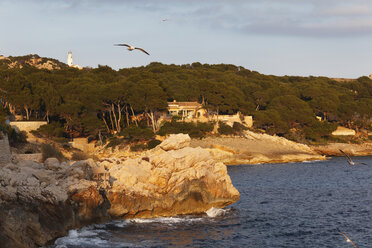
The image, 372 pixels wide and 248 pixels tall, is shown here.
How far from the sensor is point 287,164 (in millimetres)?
69688

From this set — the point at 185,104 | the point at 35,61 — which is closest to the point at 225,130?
the point at 185,104

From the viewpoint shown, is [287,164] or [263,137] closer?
[287,164]

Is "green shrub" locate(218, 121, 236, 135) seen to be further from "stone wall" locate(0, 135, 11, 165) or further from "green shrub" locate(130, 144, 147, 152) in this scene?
"stone wall" locate(0, 135, 11, 165)

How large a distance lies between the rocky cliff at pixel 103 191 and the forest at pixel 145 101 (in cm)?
3470

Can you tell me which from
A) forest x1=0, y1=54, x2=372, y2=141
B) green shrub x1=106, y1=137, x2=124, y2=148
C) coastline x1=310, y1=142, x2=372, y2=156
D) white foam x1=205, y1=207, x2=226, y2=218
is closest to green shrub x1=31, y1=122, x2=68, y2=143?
forest x1=0, y1=54, x2=372, y2=141

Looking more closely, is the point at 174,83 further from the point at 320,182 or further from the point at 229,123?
the point at 320,182

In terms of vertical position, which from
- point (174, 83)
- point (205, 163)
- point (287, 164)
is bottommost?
point (287, 164)

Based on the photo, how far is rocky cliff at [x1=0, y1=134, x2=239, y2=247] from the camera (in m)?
21.4

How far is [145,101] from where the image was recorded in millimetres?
73500

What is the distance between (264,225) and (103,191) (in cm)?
939

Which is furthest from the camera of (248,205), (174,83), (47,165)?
(174,83)

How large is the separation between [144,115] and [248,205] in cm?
5162

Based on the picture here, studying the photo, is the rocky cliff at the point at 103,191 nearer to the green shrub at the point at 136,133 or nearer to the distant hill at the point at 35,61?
the green shrub at the point at 136,133

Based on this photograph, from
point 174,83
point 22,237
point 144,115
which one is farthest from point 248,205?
point 174,83
